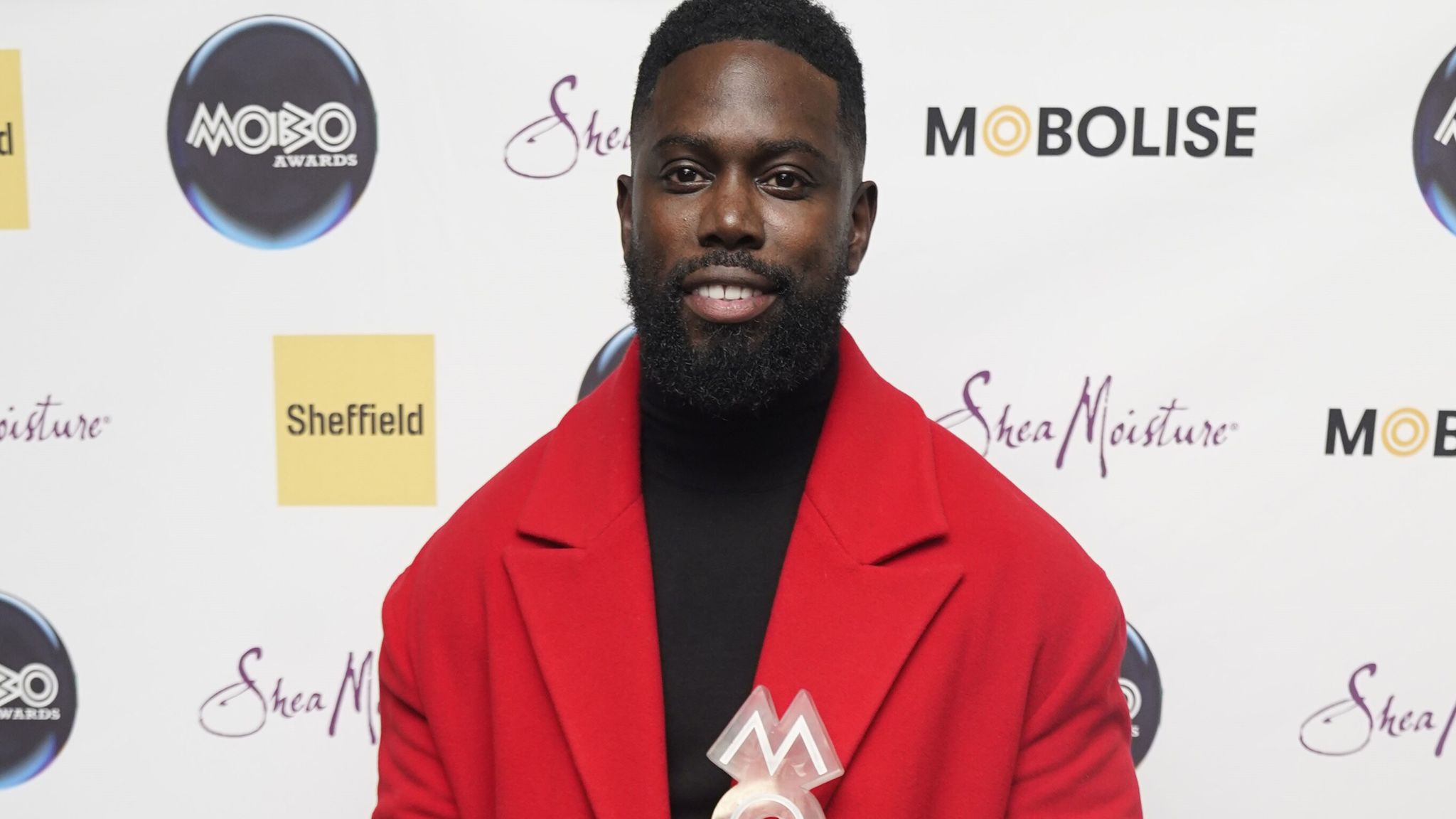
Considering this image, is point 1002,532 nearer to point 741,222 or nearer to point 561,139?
point 741,222

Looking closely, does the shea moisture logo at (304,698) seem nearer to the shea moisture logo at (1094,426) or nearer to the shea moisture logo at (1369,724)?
the shea moisture logo at (1094,426)

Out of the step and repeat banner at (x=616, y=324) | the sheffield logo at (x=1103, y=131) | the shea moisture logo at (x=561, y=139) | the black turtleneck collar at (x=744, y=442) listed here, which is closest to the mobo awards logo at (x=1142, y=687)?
the step and repeat banner at (x=616, y=324)

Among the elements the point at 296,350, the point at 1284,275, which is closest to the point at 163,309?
the point at 296,350

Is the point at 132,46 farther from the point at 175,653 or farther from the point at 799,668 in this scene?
the point at 799,668

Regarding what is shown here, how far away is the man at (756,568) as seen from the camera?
98 centimetres

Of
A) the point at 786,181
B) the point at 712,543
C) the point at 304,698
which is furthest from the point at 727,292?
the point at 304,698

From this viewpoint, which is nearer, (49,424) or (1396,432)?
(1396,432)

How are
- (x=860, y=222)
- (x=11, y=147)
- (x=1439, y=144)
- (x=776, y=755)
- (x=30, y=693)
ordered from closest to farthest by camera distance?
1. (x=776, y=755)
2. (x=860, y=222)
3. (x=1439, y=144)
4. (x=11, y=147)
5. (x=30, y=693)

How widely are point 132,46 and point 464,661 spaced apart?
110 cm

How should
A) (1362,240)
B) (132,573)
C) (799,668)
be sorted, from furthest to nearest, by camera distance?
(132,573) < (1362,240) < (799,668)

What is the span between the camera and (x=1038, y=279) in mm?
1565

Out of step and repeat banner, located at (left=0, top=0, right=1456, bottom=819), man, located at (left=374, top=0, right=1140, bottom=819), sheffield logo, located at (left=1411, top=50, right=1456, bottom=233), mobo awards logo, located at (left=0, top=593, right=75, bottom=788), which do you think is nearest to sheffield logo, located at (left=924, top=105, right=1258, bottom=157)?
step and repeat banner, located at (left=0, top=0, right=1456, bottom=819)

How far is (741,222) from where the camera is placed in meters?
0.97

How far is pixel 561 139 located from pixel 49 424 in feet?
2.90
